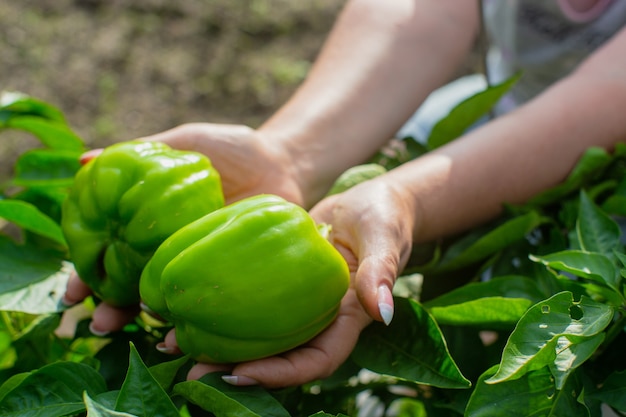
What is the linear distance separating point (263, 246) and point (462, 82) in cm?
122

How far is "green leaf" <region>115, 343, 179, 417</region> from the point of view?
653 mm

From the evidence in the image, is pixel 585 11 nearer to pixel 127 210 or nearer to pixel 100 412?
pixel 127 210

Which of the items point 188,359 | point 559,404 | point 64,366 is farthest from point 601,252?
point 64,366

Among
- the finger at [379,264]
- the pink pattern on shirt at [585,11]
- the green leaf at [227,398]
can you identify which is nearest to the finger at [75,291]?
the green leaf at [227,398]

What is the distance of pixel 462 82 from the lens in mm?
1853

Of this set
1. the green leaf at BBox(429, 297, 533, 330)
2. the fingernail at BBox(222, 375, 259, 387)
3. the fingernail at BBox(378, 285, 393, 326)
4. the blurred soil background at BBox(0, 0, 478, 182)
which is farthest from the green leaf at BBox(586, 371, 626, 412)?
the blurred soil background at BBox(0, 0, 478, 182)

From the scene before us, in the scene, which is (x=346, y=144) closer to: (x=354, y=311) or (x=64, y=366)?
(x=354, y=311)

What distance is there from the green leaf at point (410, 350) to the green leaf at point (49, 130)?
1.98 ft

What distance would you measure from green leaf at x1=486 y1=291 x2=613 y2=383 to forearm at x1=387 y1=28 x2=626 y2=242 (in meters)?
0.36

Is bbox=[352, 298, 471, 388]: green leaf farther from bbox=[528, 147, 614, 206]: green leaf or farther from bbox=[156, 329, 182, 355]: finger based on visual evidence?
bbox=[528, 147, 614, 206]: green leaf

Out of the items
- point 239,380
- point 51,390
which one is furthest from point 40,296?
point 239,380

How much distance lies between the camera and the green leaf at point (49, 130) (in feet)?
3.78

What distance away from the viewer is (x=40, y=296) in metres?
0.94

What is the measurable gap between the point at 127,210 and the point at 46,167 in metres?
0.30
